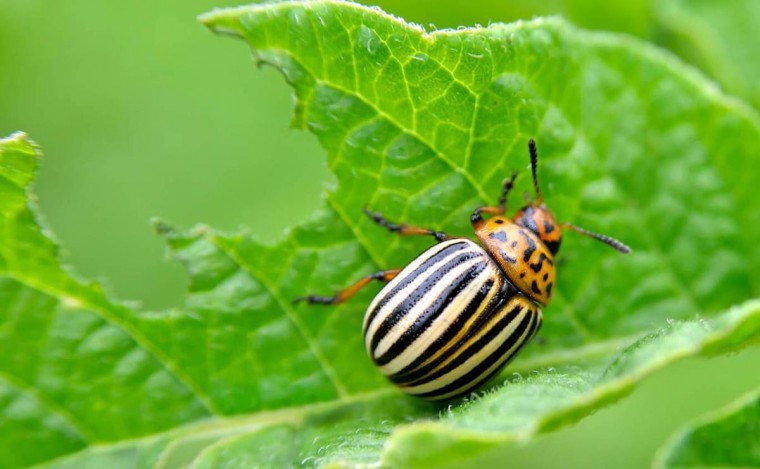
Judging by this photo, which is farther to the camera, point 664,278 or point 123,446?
point 664,278

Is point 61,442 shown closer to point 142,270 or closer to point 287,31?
point 287,31

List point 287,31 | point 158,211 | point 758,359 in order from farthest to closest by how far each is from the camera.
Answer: point 158,211 → point 758,359 → point 287,31

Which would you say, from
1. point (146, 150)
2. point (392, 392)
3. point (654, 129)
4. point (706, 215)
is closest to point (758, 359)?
point (706, 215)

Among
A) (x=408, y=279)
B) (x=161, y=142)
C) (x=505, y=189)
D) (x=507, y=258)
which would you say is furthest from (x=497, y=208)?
(x=161, y=142)

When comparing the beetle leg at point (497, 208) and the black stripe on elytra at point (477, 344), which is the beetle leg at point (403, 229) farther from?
the black stripe on elytra at point (477, 344)

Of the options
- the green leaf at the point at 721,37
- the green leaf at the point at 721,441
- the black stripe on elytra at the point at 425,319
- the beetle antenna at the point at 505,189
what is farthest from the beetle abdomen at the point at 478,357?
the green leaf at the point at 721,37

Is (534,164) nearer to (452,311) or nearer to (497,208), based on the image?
(497,208)

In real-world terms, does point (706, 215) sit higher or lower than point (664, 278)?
higher
